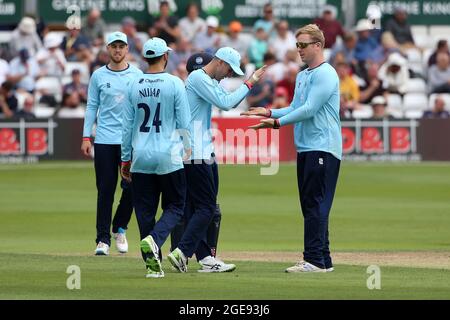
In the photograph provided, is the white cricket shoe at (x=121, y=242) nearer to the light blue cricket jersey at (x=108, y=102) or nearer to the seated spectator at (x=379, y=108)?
the light blue cricket jersey at (x=108, y=102)

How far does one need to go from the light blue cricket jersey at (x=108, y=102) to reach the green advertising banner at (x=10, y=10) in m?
15.5

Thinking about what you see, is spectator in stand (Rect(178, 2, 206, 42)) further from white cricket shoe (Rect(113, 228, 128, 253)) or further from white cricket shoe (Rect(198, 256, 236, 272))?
white cricket shoe (Rect(198, 256, 236, 272))

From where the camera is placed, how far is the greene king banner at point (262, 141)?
2750 cm

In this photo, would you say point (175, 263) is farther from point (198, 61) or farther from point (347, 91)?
point (347, 91)

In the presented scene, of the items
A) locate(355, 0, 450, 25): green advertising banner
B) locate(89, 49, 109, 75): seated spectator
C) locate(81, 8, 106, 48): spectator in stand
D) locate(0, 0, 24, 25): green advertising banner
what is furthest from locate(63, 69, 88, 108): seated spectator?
locate(355, 0, 450, 25): green advertising banner

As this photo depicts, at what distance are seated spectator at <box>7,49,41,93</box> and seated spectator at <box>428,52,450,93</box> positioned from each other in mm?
8985

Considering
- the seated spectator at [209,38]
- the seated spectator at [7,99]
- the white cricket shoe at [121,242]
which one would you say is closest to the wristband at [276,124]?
the white cricket shoe at [121,242]

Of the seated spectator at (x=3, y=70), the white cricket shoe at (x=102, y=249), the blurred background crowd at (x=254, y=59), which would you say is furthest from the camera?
the blurred background crowd at (x=254, y=59)

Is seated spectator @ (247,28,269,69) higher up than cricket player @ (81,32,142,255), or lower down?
higher up

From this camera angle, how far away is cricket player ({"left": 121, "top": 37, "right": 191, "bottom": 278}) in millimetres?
12555

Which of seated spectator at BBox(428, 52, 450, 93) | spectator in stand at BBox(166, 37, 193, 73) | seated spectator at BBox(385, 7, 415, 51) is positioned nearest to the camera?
spectator in stand at BBox(166, 37, 193, 73)

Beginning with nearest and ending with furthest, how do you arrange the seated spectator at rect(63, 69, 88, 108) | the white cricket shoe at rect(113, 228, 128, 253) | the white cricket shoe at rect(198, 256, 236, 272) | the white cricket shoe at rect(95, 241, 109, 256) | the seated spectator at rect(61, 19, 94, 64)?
the white cricket shoe at rect(198, 256, 236, 272) → the white cricket shoe at rect(95, 241, 109, 256) → the white cricket shoe at rect(113, 228, 128, 253) → the seated spectator at rect(63, 69, 88, 108) → the seated spectator at rect(61, 19, 94, 64)

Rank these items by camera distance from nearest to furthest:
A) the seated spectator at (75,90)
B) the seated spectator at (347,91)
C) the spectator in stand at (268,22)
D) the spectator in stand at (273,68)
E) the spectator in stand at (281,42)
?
the seated spectator at (75,90)
the seated spectator at (347,91)
the spectator in stand at (273,68)
the spectator in stand at (281,42)
the spectator in stand at (268,22)
